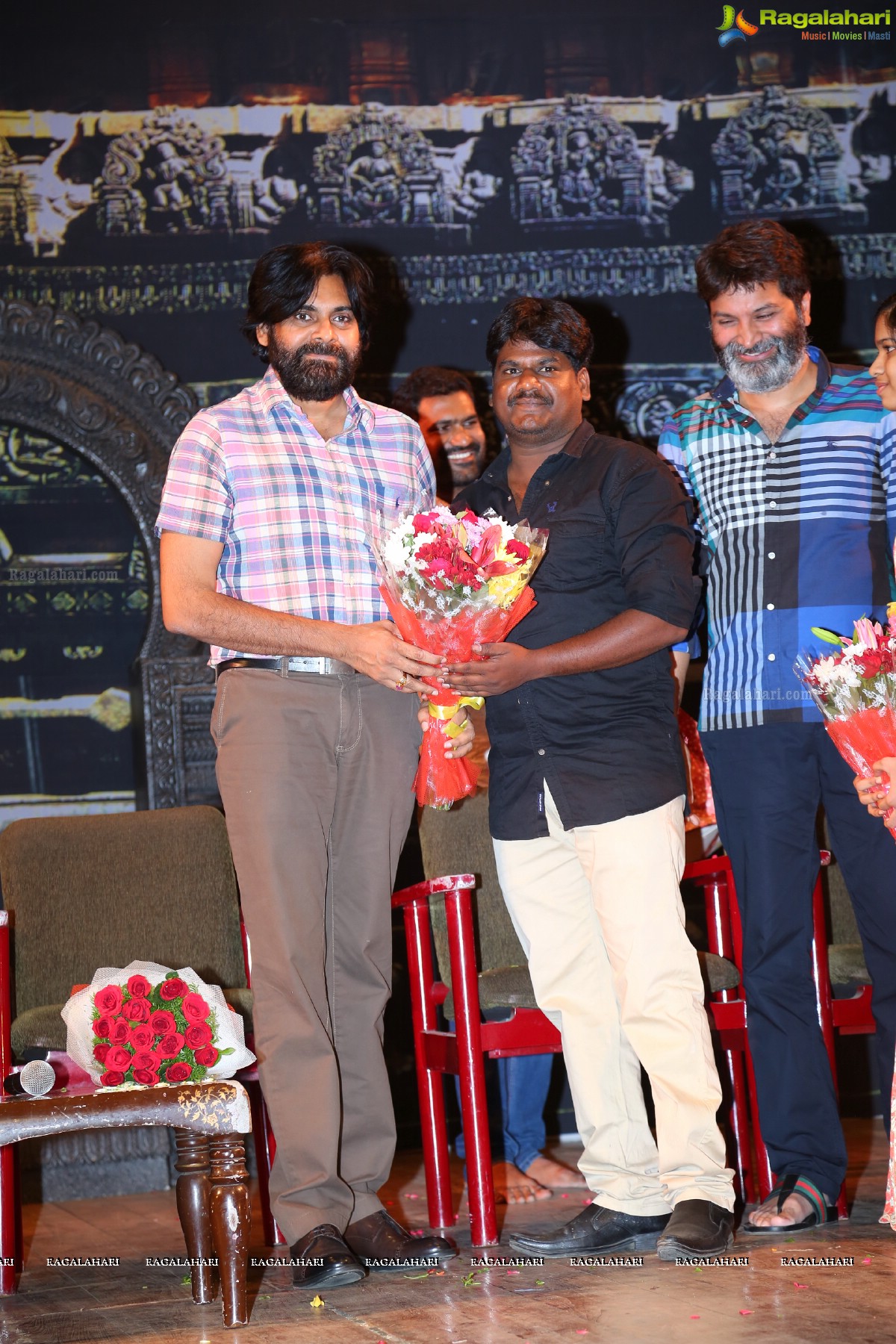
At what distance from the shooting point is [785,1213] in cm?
321

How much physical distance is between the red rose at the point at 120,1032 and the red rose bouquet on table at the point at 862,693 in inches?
61.7

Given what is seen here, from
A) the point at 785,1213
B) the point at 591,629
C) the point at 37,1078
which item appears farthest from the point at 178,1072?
the point at 785,1213

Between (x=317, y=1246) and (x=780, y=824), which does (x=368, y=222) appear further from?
(x=317, y=1246)

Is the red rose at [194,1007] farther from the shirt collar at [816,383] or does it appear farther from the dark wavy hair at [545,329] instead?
the shirt collar at [816,383]

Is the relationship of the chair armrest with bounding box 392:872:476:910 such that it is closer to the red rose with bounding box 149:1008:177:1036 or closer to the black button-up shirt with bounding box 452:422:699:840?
the black button-up shirt with bounding box 452:422:699:840

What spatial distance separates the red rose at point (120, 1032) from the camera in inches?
115

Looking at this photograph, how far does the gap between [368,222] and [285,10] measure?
2.77ft

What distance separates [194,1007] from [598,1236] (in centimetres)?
101

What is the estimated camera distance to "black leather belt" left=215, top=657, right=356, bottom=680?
10.4ft

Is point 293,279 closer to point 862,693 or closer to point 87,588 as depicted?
point 862,693

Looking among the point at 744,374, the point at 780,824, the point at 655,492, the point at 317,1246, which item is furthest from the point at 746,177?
the point at 317,1246

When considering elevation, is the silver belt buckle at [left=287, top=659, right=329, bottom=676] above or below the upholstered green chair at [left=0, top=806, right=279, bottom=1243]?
above

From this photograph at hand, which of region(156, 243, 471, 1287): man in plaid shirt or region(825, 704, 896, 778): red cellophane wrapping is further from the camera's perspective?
region(156, 243, 471, 1287): man in plaid shirt

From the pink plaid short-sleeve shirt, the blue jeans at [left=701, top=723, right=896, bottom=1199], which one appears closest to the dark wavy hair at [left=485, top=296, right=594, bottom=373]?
the pink plaid short-sleeve shirt
